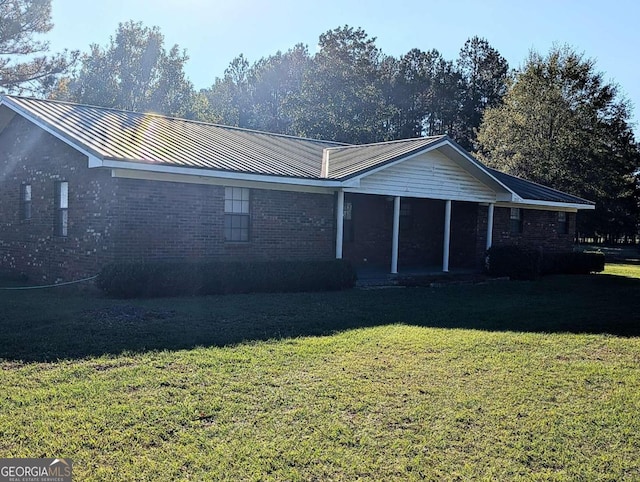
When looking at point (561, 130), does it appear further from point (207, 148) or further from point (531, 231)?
point (207, 148)

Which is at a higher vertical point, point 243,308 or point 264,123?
point 264,123

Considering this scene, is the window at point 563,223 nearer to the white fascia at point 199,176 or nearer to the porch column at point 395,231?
the porch column at point 395,231

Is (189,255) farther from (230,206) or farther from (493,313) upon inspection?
(493,313)

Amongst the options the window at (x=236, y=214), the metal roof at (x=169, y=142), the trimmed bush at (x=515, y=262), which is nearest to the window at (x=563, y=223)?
the trimmed bush at (x=515, y=262)

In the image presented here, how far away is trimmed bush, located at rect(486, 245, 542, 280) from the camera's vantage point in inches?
725

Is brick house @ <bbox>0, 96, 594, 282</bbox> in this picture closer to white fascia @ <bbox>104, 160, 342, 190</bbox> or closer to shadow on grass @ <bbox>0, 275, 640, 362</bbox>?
white fascia @ <bbox>104, 160, 342, 190</bbox>

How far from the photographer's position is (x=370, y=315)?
34.5 feet

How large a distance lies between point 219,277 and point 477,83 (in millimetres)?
47334

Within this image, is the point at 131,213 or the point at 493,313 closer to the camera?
the point at 493,313

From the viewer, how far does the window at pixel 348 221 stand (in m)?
18.7

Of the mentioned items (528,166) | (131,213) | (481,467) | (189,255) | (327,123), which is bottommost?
(481,467)

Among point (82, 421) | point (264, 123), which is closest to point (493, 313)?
point (82, 421)

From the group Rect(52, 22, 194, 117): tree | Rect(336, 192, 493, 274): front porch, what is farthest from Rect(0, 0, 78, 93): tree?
Rect(336, 192, 493, 274): front porch

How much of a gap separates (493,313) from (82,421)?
330 inches
